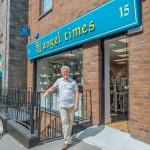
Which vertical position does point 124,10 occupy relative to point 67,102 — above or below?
above

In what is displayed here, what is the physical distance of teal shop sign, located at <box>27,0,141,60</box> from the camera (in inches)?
189

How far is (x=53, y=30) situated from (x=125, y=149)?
524cm

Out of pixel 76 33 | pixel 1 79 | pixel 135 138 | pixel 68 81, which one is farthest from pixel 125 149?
pixel 1 79

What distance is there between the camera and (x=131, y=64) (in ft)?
15.9

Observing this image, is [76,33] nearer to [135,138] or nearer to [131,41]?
[131,41]

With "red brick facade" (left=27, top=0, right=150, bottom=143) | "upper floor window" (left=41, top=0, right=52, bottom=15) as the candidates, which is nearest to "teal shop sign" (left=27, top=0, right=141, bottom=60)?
"red brick facade" (left=27, top=0, right=150, bottom=143)

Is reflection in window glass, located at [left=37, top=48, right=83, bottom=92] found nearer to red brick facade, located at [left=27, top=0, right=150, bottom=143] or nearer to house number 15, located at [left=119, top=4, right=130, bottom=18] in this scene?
red brick facade, located at [left=27, top=0, right=150, bottom=143]

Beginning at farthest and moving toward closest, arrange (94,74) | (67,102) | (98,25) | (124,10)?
(94,74), (98,25), (124,10), (67,102)

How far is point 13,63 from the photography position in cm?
1307

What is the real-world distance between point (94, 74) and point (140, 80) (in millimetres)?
1582

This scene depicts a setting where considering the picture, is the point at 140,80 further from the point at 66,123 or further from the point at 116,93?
the point at 116,93

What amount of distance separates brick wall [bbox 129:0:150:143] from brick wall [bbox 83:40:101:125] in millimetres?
1139

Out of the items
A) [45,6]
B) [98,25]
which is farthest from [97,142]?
[45,6]

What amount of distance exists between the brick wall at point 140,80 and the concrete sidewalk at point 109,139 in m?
0.20
